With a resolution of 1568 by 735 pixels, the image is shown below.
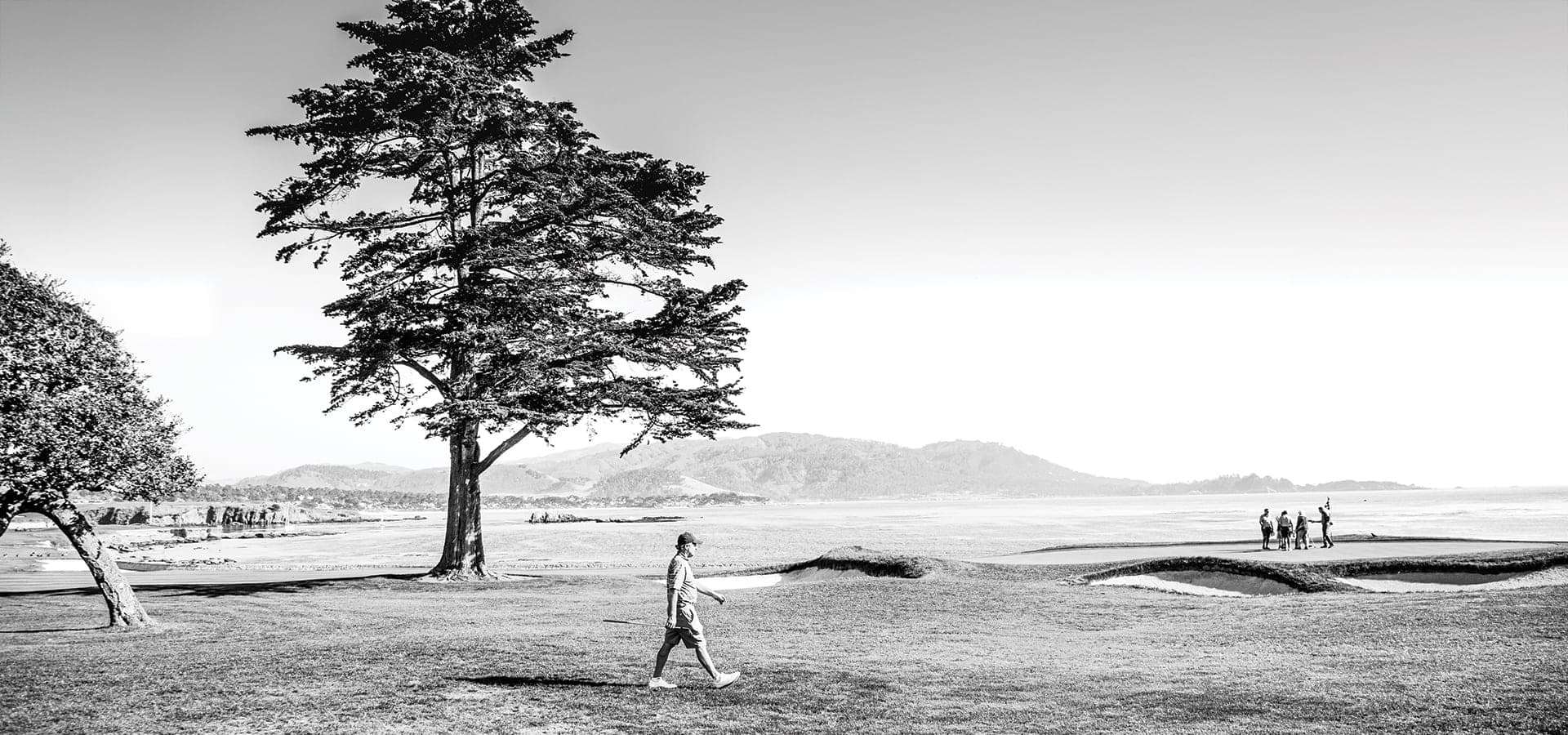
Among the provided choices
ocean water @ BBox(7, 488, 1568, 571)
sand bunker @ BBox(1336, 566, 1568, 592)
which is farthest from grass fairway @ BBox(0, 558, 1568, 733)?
ocean water @ BBox(7, 488, 1568, 571)

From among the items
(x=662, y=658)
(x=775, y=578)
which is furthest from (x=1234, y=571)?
(x=662, y=658)

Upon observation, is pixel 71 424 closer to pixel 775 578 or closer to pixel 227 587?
pixel 227 587

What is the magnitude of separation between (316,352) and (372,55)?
9.27 meters

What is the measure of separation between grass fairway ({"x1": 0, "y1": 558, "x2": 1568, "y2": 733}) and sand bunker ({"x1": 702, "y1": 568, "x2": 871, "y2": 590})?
258 inches

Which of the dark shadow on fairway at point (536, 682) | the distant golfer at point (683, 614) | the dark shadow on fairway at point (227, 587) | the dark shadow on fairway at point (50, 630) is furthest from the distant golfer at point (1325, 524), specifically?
the dark shadow on fairway at point (50, 630)

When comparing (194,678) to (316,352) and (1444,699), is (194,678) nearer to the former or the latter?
(1444,699)

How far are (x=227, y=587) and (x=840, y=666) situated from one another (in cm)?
2196

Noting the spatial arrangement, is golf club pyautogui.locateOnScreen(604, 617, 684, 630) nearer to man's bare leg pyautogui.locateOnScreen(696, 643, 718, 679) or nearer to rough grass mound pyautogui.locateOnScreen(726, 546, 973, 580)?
man's bare leg pyautogui.locateOnScreen(696, 643, 718, 679)

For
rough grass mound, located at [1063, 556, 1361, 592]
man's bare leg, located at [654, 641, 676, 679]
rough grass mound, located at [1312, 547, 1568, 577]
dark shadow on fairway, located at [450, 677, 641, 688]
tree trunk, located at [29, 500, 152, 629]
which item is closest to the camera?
man's bare leg, located at [654, 641, 676, 679]

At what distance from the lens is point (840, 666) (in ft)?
47.0

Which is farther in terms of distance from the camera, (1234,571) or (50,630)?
(1234,571)

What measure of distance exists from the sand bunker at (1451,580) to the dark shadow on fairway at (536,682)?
62.1ft

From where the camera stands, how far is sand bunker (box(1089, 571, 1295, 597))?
24656 millimetres

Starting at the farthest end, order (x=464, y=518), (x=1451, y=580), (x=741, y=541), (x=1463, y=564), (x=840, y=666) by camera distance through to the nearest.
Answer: (x=741, y=541), (x=464, y=518), (x=1463, y=564), (x=1451, y=580), (x=840, y=666)
